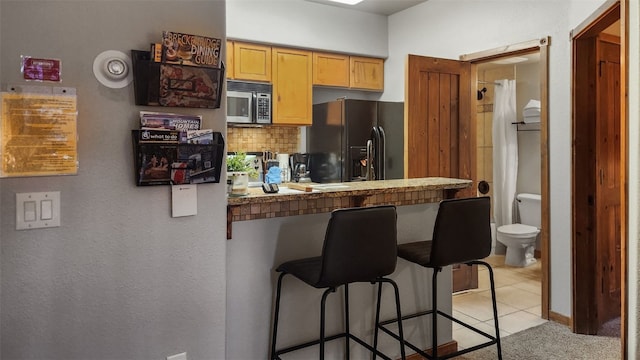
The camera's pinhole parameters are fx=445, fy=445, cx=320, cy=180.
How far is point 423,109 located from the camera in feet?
11.9

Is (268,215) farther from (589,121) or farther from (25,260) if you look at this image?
(589,121)

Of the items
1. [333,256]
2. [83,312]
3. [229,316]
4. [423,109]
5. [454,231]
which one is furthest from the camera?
[423,109]

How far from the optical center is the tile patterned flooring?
3.16 metres

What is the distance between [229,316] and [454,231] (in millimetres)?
1130

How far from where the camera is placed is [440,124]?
3.75m

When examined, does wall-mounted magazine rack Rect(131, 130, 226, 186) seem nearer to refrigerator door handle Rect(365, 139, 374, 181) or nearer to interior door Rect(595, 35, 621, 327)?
refrigerator door handle Rect(365, 139, 374, 181)

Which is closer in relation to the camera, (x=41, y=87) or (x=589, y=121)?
(x=41, y=87)

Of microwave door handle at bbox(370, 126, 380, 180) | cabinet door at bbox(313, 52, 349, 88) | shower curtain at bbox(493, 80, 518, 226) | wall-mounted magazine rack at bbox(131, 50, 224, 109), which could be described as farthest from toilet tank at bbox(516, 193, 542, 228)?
wall-mounted magazine rack at bbox(131, 50, 224, 109)

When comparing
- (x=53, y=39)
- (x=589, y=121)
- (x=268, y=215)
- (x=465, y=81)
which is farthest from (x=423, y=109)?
→ (x=53, y=39)

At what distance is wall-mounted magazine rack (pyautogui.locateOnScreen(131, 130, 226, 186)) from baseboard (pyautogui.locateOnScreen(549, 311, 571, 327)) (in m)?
2.80

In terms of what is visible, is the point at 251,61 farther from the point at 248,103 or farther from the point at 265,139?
the point at 265,139

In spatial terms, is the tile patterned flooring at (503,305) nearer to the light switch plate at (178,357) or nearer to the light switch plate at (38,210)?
the light switch plate at (178,357)

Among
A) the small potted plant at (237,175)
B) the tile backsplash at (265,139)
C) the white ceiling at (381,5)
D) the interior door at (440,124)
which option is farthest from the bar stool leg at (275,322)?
the white ceiling at (381,5)

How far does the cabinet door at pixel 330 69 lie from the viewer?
4473mm
